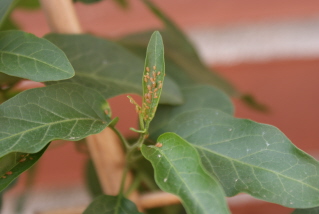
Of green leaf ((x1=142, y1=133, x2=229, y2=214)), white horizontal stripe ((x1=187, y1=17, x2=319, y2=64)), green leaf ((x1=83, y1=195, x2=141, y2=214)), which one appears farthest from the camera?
white horizontal stripe ((x1=187, y1=17, x2=319, y2=64))

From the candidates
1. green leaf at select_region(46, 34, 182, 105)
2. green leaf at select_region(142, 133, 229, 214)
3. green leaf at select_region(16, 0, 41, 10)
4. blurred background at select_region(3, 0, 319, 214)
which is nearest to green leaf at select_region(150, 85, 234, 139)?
green leaf at select_region(46, 34, 182, 105)

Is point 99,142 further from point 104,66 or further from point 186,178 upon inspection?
point 186,178

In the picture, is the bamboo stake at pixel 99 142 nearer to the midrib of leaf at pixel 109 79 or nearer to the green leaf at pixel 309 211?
the midrib of leaf at pixel 109 79

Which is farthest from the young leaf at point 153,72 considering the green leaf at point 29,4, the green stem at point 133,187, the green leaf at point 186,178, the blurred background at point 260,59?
the blurred background at point 260,59

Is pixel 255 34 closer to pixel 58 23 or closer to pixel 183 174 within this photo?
pixel 58 23

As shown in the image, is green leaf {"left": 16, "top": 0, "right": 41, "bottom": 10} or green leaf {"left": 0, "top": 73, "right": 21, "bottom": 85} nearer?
green leaf {"left": 0, "top": 73, "right": 21, "bottom": 85}

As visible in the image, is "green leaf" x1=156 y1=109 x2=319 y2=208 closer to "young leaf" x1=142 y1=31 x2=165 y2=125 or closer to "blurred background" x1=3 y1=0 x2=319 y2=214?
"young leaf" x1=142 y1=31 x2=165 y2=125
